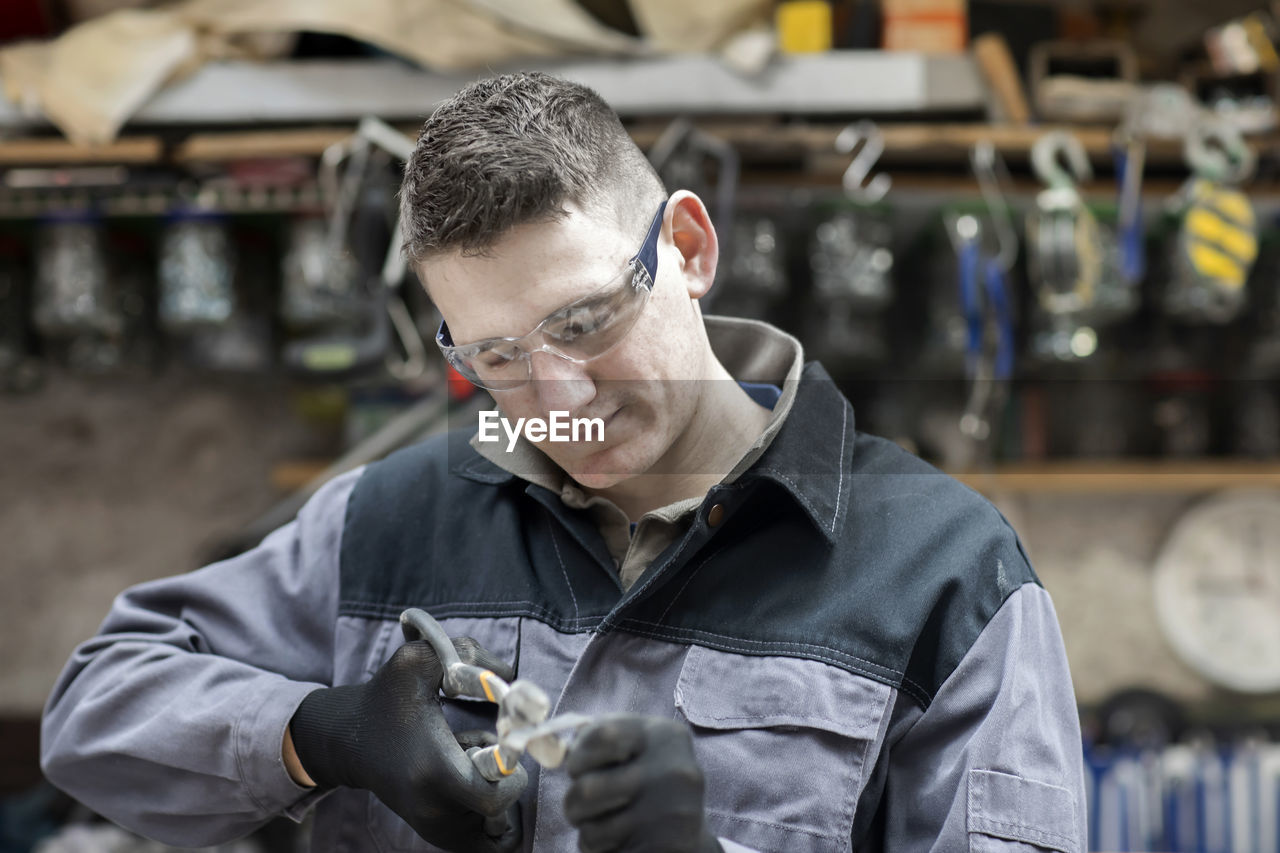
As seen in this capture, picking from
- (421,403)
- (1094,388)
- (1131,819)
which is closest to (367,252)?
(421,403)

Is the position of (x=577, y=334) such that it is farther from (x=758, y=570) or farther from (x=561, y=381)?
(x=758, y=570)

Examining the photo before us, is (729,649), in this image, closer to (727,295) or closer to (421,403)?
(727,295)

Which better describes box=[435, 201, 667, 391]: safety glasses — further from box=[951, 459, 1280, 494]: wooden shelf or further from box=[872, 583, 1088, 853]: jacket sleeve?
box=[951, 459, 1280, 494]: wooden shelf

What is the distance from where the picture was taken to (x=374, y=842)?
3.45ft

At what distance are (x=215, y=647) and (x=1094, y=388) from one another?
228 cm

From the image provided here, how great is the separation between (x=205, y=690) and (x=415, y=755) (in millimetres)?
293

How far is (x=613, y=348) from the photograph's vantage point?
36.6 inches

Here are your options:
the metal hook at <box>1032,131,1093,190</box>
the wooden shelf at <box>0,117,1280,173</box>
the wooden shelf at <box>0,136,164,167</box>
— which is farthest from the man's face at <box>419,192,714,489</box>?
the wooden shelf at <box>0,136,164,167</box>

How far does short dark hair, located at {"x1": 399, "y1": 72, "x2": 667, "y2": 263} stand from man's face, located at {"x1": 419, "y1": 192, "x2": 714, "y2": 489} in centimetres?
2

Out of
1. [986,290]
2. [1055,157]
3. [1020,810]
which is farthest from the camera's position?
[1055,157]

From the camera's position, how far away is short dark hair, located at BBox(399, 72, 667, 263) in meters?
0.87

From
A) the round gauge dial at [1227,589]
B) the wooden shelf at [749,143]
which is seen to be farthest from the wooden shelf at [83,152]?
the round gauge dial at [1227,589]

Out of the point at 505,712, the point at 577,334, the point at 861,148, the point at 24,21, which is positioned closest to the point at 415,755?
Answer: the point at 505,712

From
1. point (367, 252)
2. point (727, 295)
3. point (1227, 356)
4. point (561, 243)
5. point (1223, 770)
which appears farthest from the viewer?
point (1227, 356)
